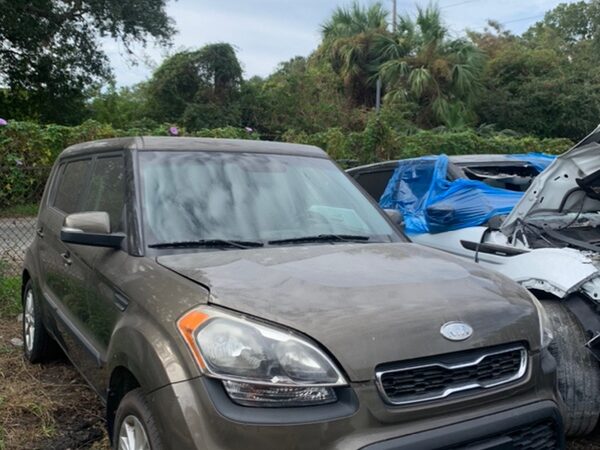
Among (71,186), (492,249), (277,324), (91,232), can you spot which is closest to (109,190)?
(91,232)

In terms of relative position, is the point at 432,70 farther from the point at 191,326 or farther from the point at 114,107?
the point at 191,326

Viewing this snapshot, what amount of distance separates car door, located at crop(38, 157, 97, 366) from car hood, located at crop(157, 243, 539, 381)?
950 millimetres

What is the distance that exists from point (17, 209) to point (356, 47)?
1786 cm

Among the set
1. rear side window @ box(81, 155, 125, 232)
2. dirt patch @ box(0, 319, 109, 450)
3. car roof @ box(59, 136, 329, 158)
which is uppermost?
car roof @ box(59, 136, 329, 158)

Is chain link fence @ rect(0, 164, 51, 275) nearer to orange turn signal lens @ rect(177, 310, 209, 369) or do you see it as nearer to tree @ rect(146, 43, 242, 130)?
orange turn signal lens @ rect(177, 310, 209, 369)

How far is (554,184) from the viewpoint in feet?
14.1

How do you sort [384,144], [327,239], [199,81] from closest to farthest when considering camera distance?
1. [327,239]
2. [384,144]
3. [199,81]

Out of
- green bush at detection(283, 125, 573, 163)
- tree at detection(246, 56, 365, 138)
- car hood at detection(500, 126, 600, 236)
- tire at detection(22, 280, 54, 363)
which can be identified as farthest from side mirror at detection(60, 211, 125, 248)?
tree at detection(246, 56, 365, 138)

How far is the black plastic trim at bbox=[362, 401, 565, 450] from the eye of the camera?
190cm

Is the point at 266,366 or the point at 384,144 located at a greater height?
the point at 384,144

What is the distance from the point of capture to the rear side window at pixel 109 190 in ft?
9.98

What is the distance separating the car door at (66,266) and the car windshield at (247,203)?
566 millimetres

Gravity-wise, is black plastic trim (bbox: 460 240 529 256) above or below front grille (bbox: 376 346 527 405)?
above

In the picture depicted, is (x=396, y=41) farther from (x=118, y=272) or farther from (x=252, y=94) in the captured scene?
(x=118, y=272)
